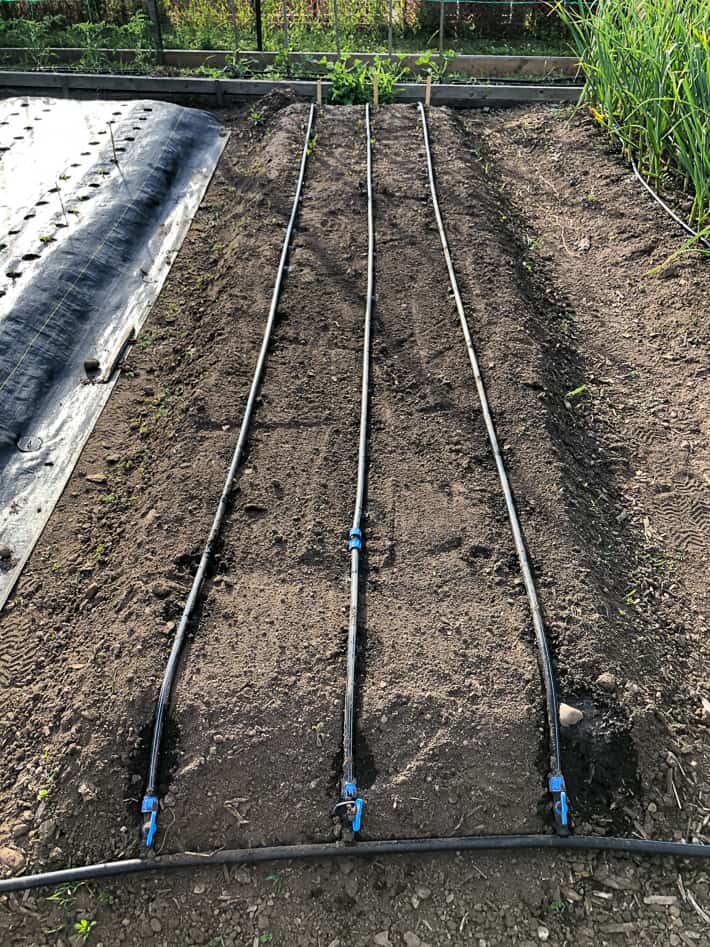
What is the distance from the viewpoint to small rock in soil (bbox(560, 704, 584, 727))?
8.21 feet

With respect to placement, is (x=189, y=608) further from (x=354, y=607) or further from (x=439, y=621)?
(x=439, y=621)

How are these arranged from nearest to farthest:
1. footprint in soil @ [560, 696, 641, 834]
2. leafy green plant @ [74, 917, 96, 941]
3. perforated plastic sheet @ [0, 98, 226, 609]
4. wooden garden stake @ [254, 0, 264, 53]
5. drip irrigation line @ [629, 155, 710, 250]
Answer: leafy green plant @ [74, 917, 96, 941]
footprint in soil @ [560, 696, 641, 834]
perforated plastic sheet @ [0, 98, 226, 609]
drip irrigation line @ [629, 155, 710, 250]
wooden garden stake @ [254, 0, 264, 53]

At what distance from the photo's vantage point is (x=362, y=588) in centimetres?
293

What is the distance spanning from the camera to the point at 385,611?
2.84 metres

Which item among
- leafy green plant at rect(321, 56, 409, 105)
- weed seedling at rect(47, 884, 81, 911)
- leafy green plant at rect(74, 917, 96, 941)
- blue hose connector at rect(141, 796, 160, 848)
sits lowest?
leafy green plant at rect(74, 917, 96, 941)

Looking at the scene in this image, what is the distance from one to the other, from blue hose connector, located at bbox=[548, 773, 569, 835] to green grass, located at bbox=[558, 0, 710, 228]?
4133 millimetres

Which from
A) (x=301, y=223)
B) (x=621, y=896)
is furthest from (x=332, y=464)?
(x=301, y=223)

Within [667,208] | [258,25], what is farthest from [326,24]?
[667,208]

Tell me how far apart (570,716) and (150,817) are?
1.45m

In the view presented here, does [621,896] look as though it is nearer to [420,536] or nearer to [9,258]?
[420,536]

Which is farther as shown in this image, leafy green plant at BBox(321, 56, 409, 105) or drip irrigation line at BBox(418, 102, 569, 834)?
leafy green plant at BBox(321, 56, 409, 105)

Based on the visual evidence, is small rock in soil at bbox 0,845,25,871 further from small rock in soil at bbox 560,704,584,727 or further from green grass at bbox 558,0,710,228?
green grass at bbox 558,0,710,228

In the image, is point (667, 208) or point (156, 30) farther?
point (156, 30)

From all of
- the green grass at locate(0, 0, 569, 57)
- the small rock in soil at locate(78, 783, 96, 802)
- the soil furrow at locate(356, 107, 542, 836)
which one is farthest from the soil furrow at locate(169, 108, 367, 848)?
the green grass at locate(0, 0, 569, 57)
